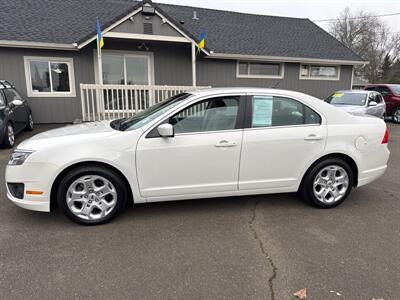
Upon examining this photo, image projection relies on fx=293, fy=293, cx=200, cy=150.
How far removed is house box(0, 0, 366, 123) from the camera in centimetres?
966

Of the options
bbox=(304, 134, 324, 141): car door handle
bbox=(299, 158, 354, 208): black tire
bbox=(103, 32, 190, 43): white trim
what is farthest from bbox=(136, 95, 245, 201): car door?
bbox=(103, 32, 190, 43): white trim

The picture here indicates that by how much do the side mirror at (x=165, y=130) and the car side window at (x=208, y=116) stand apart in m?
0.17

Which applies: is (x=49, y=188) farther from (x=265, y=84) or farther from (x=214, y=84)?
(x=265, y=84)

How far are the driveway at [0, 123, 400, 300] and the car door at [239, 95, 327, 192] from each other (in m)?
0.47

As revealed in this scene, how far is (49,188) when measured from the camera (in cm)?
318

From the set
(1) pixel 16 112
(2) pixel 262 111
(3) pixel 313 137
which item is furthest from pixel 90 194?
(1) pixel 16 112

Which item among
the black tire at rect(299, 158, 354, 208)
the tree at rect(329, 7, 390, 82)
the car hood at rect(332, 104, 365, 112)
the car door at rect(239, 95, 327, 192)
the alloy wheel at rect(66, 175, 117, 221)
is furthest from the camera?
the tree at rect(329, 7, 390, 82)

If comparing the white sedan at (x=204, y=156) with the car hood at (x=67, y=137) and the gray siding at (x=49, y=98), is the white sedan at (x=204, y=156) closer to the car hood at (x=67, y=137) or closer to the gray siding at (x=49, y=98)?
the car hood at (x=67, y=137)

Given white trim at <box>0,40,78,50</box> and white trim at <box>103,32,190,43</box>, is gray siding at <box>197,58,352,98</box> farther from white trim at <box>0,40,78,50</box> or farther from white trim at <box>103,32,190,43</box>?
white trim at <box>0,40,78,50</box>

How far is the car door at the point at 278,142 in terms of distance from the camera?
11.8ft

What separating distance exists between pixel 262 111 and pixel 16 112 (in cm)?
694

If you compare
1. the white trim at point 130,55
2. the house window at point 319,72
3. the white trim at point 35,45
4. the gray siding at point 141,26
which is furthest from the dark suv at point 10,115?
the house window at point 319,72

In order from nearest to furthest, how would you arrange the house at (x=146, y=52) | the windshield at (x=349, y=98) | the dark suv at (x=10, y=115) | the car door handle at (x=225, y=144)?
the car door handle at (x=225, y=144)
the dark suv at (x=10, y=115)
the house at (x=146, y=52)
the windshield at (x=349, y=98)

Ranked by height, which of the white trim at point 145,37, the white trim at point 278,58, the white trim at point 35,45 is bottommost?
the white trim at point 278,58
